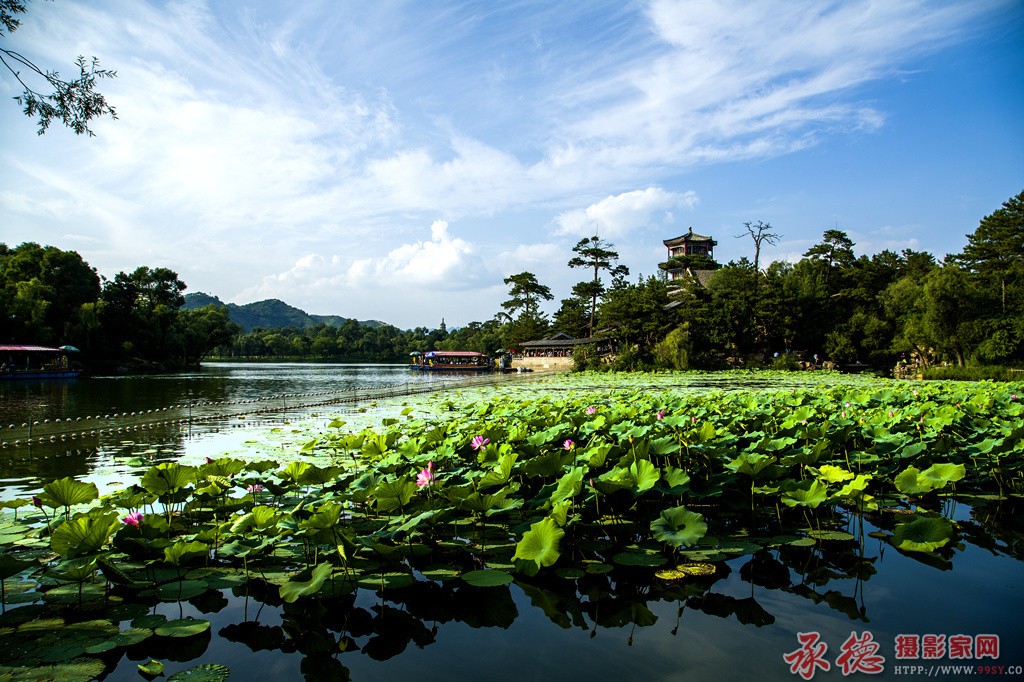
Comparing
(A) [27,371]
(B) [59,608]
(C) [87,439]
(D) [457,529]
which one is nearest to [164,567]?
(B) [59,608]

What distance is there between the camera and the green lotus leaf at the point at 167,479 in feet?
9.21

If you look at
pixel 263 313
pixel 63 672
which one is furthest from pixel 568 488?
pixel 263 313

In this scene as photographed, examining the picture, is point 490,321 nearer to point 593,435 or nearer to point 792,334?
point 792,334

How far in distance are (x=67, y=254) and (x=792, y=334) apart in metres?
44.6

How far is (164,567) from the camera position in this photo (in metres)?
2.44

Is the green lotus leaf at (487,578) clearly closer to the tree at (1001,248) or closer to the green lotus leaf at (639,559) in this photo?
the green lotus leaf at (639,559)

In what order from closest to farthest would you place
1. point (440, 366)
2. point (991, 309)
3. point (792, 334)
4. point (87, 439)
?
point (87, 439) < point (991, 309) < point (792, 334) < point (440, 366)

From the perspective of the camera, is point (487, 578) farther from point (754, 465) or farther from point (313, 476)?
point (754, 465)

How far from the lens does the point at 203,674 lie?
1.74 meters

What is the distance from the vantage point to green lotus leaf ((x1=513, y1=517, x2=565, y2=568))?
7.09 ft

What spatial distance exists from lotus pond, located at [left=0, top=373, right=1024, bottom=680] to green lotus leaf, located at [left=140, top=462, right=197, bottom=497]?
0.04 ft

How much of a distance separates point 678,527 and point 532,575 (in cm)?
71

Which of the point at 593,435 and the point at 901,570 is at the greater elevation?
the point at 593,435

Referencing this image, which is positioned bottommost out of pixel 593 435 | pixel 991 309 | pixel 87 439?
pixel 87 439
